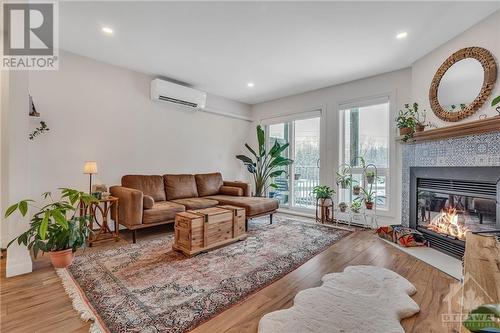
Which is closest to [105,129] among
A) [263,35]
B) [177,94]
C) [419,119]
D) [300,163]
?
[177,94]

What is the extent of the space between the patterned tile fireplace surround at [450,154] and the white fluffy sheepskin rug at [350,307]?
1589 mm

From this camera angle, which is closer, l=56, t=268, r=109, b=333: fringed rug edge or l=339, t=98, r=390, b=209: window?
l=56, t=268, r=109, b=333: fringed rug edge

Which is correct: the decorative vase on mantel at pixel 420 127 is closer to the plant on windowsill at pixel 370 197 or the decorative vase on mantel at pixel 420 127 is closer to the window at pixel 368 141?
the window at pixel 368 141

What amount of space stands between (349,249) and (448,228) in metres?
1.22

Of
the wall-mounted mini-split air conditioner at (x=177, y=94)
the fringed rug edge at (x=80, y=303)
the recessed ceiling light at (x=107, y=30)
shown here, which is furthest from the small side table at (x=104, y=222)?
the recessed ceiling light at (x=107, y=30)

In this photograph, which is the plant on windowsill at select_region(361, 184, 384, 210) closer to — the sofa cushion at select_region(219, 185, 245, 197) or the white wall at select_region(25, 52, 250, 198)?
the sofa cushion at select_region(219, 185, 245, 197)

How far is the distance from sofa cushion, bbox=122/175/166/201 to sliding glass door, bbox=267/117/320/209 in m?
2.77

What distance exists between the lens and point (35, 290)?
193cm

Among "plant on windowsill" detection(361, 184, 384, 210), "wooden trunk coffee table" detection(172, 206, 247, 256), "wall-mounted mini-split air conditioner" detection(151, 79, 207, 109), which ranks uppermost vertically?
"wall-mounted mini-split air conditioner" detection(151, 79, 207, 109)

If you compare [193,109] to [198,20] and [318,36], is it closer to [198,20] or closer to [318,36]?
[198,20]

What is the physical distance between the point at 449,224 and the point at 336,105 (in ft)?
8.72

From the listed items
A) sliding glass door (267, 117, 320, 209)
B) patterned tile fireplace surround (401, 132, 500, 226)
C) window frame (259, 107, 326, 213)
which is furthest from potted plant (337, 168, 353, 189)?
patterned tile fireplace surround (401, 132, 500, 226)

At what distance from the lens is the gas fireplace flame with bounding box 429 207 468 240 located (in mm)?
2740

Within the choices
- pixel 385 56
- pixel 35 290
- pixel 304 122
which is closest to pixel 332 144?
pixel 304 122
